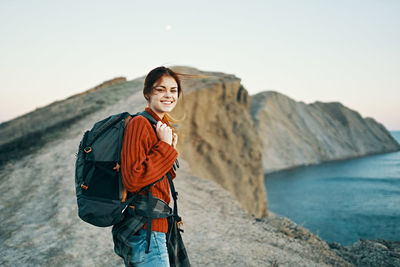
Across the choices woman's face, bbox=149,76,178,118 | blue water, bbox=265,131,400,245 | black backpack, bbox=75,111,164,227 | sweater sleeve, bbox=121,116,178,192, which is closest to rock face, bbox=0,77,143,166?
black backpack, bbox=75,111,164,227

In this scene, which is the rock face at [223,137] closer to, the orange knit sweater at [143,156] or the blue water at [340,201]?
the blue water at [340,201]

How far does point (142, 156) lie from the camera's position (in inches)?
60.8

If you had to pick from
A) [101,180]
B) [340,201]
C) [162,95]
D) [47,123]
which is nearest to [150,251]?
[101,180]

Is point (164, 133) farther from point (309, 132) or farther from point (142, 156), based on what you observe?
point (309, 132)

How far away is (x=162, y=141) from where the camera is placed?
5.44 feet

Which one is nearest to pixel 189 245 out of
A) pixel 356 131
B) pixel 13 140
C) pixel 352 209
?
pixel 13 140

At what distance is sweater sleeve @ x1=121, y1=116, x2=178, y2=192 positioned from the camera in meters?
1.51

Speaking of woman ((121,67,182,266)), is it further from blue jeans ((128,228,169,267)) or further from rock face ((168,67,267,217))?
rock face ((168,67,267,217))

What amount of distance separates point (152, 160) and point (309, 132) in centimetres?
5633

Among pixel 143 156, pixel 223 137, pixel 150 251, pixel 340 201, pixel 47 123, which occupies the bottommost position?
pixel 340 201

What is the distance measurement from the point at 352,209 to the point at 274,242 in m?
19.5

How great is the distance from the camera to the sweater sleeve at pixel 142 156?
1.51m

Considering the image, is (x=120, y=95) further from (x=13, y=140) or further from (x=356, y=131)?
(x=356, y=131)

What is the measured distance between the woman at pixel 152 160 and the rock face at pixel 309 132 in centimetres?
4064
